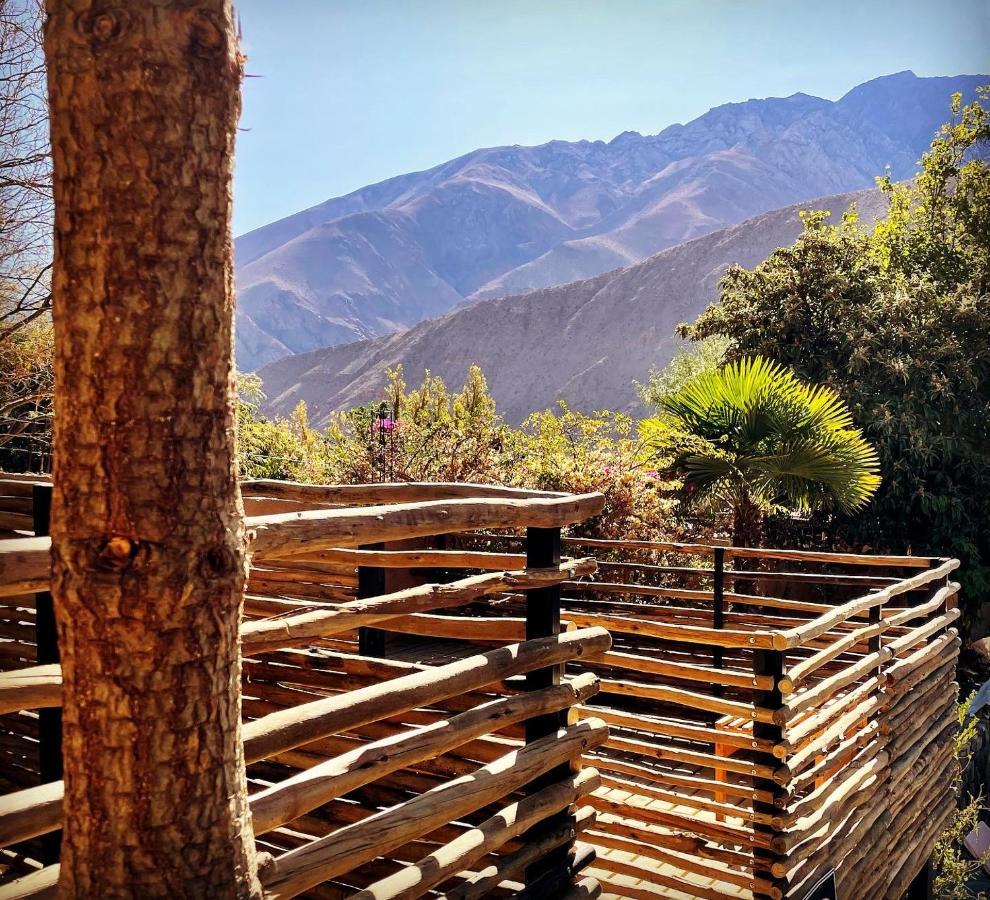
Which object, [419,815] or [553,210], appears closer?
[419,815]

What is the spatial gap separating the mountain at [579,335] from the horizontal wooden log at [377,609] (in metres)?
57.4

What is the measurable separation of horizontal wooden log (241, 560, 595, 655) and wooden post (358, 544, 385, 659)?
0.97 metres

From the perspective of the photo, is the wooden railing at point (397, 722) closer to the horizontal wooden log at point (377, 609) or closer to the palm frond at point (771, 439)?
the horizontal wooden log at point (377, 609)

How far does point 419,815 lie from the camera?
2256mm

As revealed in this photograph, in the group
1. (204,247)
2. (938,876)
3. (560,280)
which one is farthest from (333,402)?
(204,247)

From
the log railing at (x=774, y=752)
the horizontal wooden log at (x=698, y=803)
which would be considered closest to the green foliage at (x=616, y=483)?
the log railing at (x=774, y=752)

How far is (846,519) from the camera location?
11.3m

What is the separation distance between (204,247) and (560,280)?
121199mm

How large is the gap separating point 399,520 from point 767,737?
236 centimetres

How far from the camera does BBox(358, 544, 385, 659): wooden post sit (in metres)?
3.61

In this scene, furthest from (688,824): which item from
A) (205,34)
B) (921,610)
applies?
(205,34)

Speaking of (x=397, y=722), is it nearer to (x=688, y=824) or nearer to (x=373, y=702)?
(x=373, y=702)

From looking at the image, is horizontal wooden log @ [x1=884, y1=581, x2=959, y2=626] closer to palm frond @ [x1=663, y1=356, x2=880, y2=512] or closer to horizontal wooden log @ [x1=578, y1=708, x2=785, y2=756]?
horizontal wooden log @ [x1=578, y1=708, x2=785, y2=756]

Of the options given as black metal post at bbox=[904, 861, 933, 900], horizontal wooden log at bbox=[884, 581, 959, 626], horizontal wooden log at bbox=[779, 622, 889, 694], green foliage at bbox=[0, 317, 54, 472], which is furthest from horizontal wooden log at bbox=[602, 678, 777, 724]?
green foliage at bbox=[0, 317, 54, 472]
